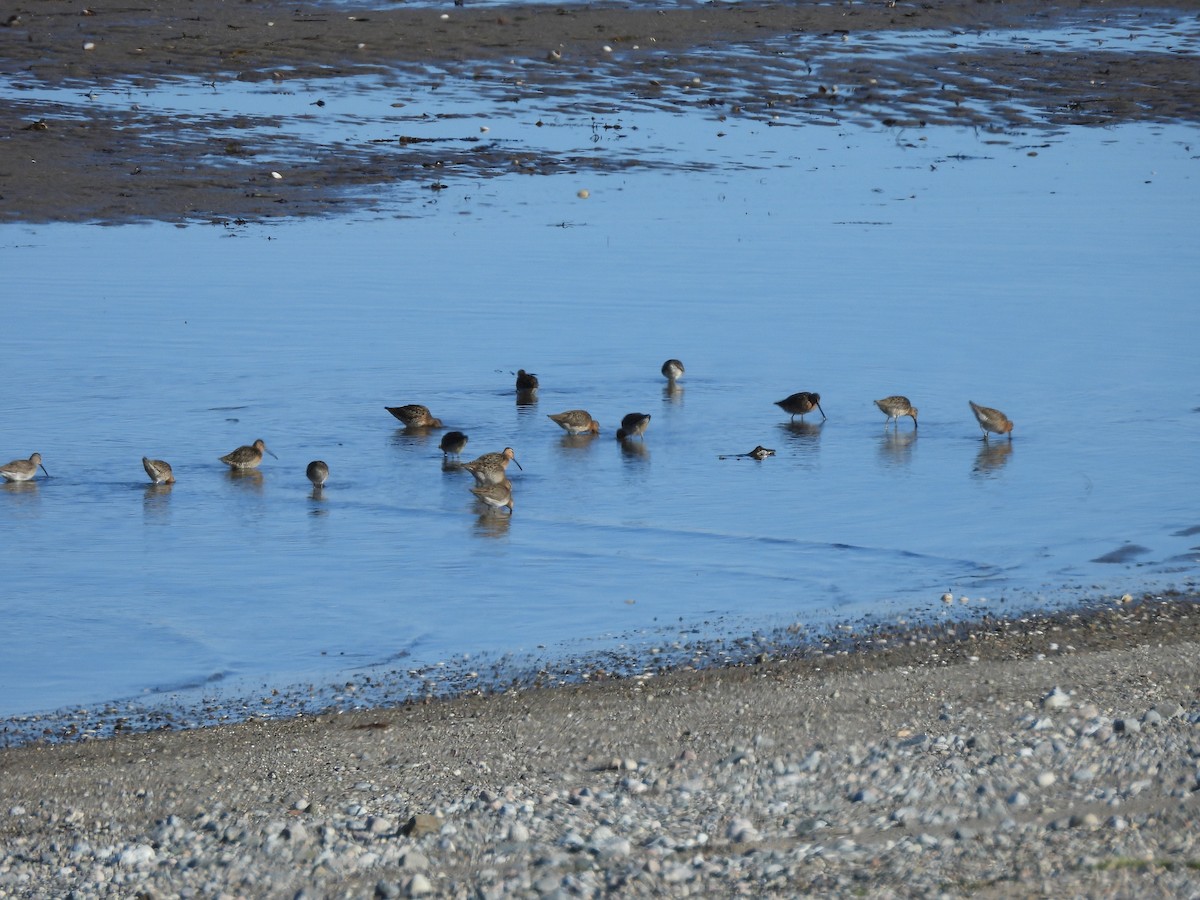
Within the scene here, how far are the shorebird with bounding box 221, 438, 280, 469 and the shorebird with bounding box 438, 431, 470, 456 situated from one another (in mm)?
1326

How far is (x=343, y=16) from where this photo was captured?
119 feet

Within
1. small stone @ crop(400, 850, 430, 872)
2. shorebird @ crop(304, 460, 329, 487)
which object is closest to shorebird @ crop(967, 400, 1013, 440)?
shorebird @ crop(304, 460, 329, 487)

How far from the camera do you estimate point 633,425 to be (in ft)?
46.7

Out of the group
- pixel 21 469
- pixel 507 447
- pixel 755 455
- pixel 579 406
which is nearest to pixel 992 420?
pixel 755 455

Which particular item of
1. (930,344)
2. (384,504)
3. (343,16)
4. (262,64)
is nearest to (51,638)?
(384,504)

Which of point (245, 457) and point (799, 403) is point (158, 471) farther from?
point (799, 403)

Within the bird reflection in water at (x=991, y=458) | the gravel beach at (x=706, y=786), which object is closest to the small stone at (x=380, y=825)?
the gravel beach at (x=706, y=786)

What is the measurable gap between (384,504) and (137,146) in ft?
45.5

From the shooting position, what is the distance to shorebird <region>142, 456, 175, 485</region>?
1279 cm

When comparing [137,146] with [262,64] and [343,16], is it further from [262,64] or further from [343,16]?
[343,16]

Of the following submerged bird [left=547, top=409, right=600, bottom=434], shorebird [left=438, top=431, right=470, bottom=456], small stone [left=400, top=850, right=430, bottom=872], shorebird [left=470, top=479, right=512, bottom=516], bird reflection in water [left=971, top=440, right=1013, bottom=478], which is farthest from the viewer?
submerged bird [left=547, top=409, right=600, bottom=434]

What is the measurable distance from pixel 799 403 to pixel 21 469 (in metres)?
5.70

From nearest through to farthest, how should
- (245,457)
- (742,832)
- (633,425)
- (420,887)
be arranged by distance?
(420,887)
(742,832)
(245,457)
(633,425)

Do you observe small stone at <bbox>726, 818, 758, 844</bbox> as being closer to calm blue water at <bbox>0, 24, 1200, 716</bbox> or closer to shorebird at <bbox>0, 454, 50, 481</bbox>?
calm blue water at <bbox>0, 24, 1200, 716</bbox>
